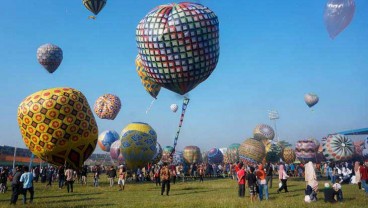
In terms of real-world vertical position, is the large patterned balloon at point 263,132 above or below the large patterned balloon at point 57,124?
above

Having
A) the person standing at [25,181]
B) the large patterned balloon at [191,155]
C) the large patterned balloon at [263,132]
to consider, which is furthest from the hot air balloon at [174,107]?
the person standing at [25,181]

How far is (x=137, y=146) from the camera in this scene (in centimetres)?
3048

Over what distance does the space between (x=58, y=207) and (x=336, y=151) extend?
102 ft

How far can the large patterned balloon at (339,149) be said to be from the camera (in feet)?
119

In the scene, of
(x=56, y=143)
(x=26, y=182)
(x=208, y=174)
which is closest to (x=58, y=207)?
(x=26, y=182)

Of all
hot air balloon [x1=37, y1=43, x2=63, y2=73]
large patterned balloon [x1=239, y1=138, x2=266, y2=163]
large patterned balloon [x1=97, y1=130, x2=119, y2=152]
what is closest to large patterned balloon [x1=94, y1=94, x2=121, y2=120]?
large patterned balloon [x1=97, y1=130, x2=119, y2=152]

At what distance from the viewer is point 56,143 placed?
19.5 meters

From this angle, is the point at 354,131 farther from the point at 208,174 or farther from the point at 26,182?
the point at 26,182

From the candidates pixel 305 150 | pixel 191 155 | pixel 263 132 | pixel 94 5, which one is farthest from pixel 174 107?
pixel 94 5

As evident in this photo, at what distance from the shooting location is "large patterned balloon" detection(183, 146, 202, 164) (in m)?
54.3

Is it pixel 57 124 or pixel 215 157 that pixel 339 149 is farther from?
pixel 57 124

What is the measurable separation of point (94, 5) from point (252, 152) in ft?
63.6

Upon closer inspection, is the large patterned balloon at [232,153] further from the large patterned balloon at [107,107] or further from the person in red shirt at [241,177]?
the person in red shirt at [241,177]

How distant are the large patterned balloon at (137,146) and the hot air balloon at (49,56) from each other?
45.2 ft
